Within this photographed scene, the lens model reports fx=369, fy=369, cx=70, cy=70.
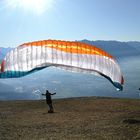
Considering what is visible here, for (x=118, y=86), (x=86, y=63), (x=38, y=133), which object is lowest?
(x=38, y=133)

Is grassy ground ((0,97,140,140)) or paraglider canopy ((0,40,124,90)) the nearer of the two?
paraglider canopy ((0,40,124,90))

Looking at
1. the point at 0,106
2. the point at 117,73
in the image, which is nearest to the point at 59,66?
the point at 117,73

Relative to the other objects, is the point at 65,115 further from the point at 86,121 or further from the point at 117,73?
the point at 117,73

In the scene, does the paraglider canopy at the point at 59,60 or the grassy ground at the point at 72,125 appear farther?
the grassy ground at the point at 72,125

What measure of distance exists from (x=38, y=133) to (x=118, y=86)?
6.19 m

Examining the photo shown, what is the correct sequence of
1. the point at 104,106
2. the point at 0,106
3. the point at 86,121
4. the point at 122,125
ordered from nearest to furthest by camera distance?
the point at 122,125 < the point at 86,121 < the point at 104,106 < the point at 0,106

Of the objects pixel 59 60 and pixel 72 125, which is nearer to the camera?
pixel 59 60

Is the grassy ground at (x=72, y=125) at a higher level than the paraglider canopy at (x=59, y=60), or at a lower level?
lower

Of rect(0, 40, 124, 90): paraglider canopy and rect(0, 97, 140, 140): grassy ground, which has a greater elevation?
rect(0, 40, 124, 90): paraglider canopy

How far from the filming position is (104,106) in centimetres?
3950

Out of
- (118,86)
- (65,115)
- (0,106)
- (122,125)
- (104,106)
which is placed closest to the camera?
(118,86)

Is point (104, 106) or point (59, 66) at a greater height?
point (59, 66)

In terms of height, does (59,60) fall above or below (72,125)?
above

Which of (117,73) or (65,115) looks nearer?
(117,73)
